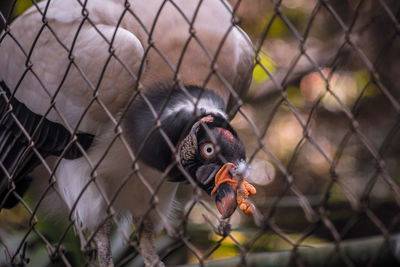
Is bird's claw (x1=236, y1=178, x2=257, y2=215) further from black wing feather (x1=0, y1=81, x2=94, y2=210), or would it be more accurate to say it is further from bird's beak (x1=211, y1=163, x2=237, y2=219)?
black wing feather (x1=0, y1=81, x2=94, y2=210)

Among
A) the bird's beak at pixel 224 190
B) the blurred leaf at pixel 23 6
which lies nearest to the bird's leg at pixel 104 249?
the bird's beak at pixel 224 190

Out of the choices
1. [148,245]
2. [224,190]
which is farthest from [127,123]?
[148,245]

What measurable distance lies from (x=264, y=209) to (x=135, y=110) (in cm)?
293

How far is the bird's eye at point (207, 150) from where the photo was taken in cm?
253

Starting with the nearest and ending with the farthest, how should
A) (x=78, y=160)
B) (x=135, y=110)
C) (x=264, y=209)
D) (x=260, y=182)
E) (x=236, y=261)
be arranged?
(x=236, y=261)
(x=135, y=110)
(x=78, y=160)
(x=264, y=209)
(x=260, y=182)

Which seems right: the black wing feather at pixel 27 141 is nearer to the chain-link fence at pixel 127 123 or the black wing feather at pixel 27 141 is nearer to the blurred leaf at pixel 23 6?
the chain-link fence at pixel 127 123

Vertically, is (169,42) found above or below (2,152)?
above

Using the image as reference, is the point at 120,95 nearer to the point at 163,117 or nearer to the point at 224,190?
the point at 163,117

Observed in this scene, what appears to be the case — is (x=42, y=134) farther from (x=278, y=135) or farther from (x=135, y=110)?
(x=278, y=135)

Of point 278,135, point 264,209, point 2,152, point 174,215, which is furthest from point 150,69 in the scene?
point 278,135

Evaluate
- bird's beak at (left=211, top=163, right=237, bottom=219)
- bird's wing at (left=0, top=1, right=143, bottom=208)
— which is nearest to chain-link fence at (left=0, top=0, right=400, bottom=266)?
bird's wing at (left=0, top=1, right=143, bottom=208)

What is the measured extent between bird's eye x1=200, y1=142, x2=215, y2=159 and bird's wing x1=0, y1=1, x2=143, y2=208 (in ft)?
1.55

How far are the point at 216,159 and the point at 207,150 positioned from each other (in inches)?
2.8

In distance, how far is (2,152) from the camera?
294 cm
